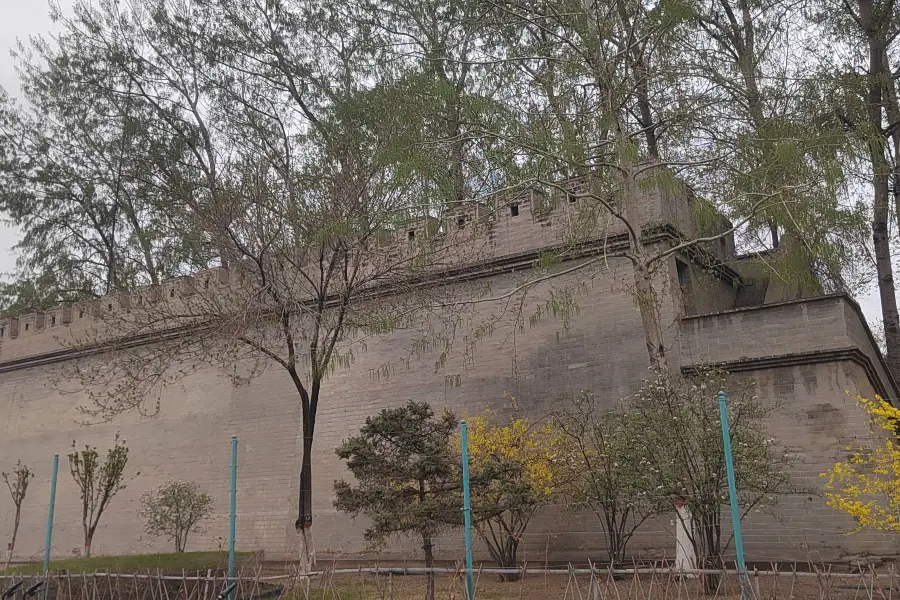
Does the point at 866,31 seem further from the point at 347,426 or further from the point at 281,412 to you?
the point at 281,412

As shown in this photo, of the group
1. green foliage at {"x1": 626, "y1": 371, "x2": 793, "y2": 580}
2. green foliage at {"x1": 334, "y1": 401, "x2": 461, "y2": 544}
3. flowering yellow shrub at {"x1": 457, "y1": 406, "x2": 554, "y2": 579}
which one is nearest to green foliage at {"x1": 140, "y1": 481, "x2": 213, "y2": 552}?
flowering yellow shrub at {"x1": 457, "y1": 406, "x2": 554, "y2": 579}

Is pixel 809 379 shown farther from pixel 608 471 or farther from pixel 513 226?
pixel 513 226

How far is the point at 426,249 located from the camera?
34.0 ft

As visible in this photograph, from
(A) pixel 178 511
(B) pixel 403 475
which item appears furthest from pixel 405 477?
Answer: (A) pixel 178 511

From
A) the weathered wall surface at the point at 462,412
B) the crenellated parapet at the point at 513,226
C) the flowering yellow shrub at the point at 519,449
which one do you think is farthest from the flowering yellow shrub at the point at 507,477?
the crenellated parapet at the point at 513,226

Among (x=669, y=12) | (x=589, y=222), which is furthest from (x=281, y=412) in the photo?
(x=669, y=12)

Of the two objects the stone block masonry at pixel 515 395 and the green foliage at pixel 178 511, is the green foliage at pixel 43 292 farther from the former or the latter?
the green foliage at pixel 178 511

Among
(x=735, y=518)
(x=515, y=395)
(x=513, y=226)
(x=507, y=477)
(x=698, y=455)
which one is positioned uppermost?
(x=513, y=226)

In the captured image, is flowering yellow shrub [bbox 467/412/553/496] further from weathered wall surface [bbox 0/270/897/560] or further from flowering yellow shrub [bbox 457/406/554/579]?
weathered wall surface [bbox 0/270/897/560]

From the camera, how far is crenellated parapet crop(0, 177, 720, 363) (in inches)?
371


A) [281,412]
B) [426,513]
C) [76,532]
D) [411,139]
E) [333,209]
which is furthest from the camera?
[76,532]

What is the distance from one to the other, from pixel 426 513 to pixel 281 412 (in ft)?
21.1

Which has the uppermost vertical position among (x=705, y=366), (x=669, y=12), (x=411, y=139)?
(x=669, y=12)

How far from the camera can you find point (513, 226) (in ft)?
39.4
